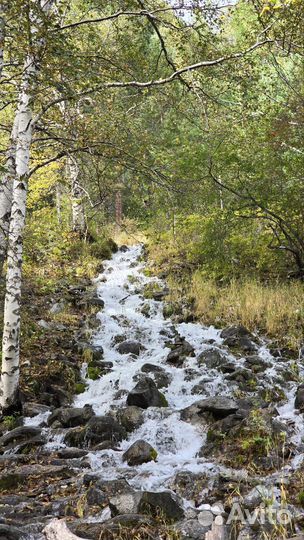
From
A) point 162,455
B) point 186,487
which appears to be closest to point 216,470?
point 186,487

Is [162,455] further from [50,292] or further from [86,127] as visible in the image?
[50,292]

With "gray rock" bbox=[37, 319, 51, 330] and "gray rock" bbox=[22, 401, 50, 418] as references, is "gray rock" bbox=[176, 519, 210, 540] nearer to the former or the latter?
"gray rock" bbox=[22, 401, 50, 418]

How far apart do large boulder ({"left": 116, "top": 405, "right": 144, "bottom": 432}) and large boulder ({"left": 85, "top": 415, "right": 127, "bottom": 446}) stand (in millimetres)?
149

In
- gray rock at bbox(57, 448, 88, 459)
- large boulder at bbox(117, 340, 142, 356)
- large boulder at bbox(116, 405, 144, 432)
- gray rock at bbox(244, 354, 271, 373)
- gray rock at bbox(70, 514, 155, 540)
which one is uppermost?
gray rock at bbox(244, 354, 271, 373)

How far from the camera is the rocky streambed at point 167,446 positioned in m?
3.93

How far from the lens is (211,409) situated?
6.41 metres

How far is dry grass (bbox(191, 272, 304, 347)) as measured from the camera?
9523 mm

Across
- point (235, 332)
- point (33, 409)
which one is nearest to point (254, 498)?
point (33, 409)

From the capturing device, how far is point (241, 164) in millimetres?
10648

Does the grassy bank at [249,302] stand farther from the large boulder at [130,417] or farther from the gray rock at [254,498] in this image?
the gray rock at [254,498]

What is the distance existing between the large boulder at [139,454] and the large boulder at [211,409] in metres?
1.07

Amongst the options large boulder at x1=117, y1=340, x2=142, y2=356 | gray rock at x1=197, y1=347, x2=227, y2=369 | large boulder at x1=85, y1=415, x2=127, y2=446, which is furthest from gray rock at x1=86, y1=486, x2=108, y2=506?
large boulder at x1=117, y1=340, x2=142, y2=356

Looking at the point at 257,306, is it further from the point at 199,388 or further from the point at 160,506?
the point at 160,506

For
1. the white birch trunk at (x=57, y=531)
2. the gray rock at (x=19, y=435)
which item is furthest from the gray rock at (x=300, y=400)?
the white birch trunk at (x=57, y=531)
